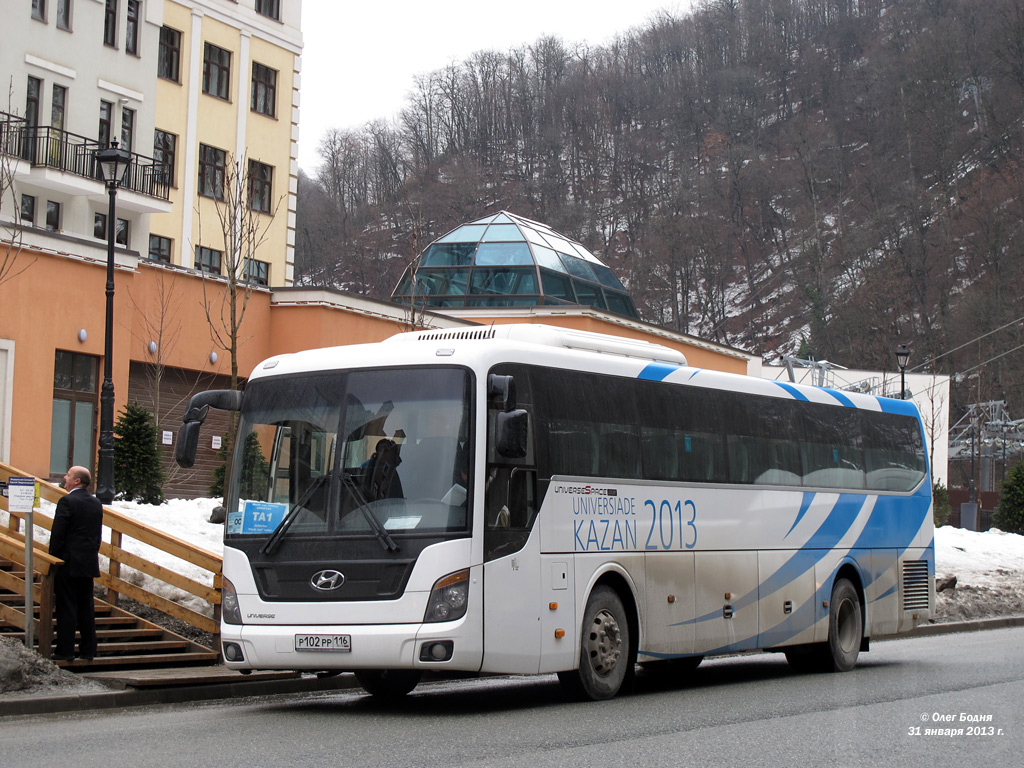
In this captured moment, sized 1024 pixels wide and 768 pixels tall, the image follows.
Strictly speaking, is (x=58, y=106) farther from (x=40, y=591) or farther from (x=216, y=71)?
(x=40, y=591)

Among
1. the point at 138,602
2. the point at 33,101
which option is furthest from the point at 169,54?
the point at 138,602

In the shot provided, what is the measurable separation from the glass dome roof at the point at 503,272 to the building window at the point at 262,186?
16.9 feet

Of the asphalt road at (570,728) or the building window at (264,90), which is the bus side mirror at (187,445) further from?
the building window at (264,90)

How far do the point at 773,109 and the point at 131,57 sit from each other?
94.8 meters

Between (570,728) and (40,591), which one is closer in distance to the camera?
(570,728)

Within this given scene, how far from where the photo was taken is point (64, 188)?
1417 inches

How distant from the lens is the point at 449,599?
430 inches

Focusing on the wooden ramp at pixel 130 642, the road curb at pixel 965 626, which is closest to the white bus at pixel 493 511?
the wooden ramp at pixel 130 642

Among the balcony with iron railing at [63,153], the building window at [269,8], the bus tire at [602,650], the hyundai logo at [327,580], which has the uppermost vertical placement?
the building window at [269,8]

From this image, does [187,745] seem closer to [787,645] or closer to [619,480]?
[619,480]

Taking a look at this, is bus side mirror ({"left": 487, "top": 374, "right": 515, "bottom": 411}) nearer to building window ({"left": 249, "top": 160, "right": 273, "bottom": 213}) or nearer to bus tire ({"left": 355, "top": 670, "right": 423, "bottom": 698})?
bus tire ({"left": 355, "top": 670, "right": 423, "bottom": 698})

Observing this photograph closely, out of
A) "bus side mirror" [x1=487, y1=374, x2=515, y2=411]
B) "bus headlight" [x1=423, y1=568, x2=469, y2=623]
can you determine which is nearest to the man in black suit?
"bus headlight" [x1=423, y1=568, x2=469, y2=623]

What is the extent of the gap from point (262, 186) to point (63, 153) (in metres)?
A: 8.24

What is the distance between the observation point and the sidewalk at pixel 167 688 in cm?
1120
